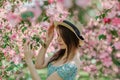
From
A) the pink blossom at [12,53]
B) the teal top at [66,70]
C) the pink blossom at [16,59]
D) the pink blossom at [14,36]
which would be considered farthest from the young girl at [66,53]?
the pink blossom at [12,53]

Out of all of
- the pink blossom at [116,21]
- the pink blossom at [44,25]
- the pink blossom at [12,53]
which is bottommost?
the pink blossom at [116,21]

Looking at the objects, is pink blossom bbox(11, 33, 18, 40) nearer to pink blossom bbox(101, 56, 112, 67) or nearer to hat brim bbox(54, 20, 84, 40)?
pink blossom bbox(101, 56, 112, 67)

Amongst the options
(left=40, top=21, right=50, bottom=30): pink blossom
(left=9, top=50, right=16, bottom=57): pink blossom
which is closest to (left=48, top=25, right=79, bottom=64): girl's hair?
Result: (left=40, top=21, right=50, bottom=30): pink blossom

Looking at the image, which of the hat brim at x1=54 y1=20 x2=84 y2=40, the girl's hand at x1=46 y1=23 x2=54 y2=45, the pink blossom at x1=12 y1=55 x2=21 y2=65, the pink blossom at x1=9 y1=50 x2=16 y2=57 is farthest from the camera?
the pink blossom at x1=9 y1=50 x2=16 y2=57

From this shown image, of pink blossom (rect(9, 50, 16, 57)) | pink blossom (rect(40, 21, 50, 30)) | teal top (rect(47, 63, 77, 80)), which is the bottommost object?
teal top (rect(47, 63, 77, 80))

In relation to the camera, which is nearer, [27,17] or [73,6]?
[73,6]

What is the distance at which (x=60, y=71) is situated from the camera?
3.87 m

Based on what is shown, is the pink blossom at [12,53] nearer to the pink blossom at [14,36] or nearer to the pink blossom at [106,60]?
the pink blossom at [14,36]

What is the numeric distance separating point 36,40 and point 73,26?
37 cm

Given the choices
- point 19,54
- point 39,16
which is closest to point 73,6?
point 39,16

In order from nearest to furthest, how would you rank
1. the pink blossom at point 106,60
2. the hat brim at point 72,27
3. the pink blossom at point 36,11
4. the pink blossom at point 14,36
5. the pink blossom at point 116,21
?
the pink blossom at point 36,11, the pink blossom at point 116,21, the hat brim at point 72,27, the pink blossom at point 106,60, the pink blossom at point 14,36

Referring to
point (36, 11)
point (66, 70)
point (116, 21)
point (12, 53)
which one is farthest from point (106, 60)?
point (36, 11)

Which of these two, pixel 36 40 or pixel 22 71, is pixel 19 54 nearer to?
pixel 22 71

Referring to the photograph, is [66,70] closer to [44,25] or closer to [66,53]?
[66,53]
